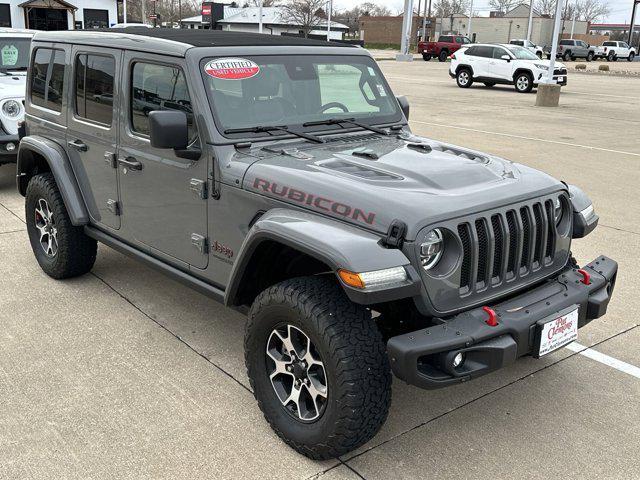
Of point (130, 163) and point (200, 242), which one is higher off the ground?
point (130, 163)

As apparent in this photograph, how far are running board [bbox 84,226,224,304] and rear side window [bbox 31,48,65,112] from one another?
1039 millimetres

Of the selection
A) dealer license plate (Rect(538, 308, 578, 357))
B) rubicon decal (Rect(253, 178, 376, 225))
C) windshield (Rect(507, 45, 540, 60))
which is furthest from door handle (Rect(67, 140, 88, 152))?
windshield (Rect(507, 45, 540, 60))

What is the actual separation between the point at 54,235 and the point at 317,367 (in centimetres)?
291

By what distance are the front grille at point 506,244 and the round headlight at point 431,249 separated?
102 millimetres

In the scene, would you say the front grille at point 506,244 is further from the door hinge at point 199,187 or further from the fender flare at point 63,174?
the fender flare at point 63,174

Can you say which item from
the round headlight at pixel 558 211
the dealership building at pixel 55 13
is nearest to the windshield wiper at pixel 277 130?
the round headlight at pixel 558 211

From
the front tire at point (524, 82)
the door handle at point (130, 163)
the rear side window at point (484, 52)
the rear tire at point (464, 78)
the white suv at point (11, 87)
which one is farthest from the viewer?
the rear tire at point (464, 78)

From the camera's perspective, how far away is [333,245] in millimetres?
2773

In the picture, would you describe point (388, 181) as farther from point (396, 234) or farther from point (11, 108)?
point (11, 108)

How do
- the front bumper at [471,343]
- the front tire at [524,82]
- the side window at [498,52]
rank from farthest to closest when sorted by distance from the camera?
the side window at [498,52], the front tire at [524,82], the front bumper at [471,343]

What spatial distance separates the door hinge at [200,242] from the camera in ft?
12.2

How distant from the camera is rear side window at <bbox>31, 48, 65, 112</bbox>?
488 centimetres

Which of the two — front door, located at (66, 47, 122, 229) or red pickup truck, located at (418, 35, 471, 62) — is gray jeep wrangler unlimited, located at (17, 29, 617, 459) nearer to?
front door, located at (66, 47, 122, 229)

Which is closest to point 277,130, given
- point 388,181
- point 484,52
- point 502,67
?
point 388,181
